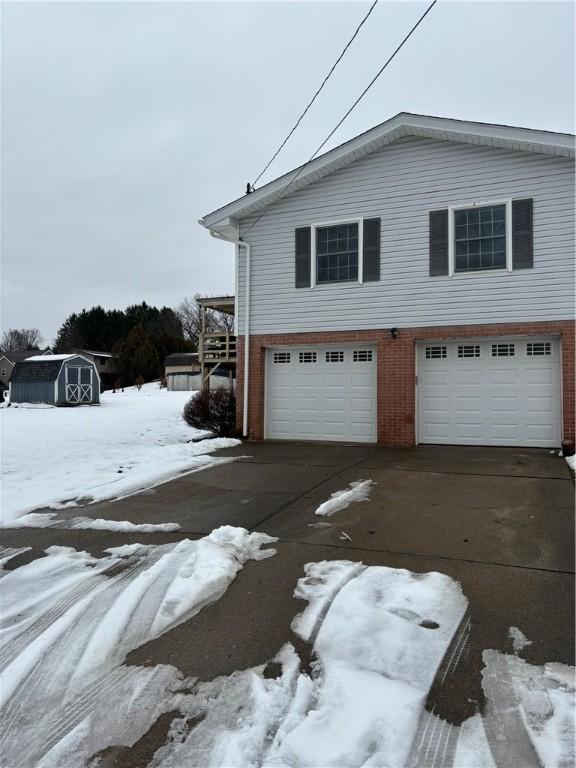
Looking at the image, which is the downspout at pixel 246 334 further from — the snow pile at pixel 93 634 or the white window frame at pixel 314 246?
the snow pile at pixel 93 634

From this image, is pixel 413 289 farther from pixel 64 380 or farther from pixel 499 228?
pixel 64 380

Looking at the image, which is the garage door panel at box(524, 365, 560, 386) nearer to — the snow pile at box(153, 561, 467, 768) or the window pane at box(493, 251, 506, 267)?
the window pane at box(493, 251, 506, 267)

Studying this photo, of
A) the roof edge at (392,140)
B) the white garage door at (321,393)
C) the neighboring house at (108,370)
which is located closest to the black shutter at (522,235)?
the roof edge at (392,140)

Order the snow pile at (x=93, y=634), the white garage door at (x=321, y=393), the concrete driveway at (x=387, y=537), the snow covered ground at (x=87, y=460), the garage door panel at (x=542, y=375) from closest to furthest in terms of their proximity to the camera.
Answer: the snow pile at (x=93, y=634), the concrete driveway at (x=387, y=537), the snow covered ground at (x=87, y=460), the garage door panel at (x=542, y=375), the white garage door at (x=321, y=393)

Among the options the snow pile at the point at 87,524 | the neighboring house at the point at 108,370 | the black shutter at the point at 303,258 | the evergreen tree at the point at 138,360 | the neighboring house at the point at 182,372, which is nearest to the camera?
the snow pile at the point at 87,524

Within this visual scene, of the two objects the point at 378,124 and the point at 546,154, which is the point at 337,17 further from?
the point at 546,154

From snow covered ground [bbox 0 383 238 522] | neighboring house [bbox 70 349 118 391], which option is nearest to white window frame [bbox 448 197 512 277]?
snow covered ground [bbox 0 383 238 522]

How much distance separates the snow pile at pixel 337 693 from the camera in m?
2.01

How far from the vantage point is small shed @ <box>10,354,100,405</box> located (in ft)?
86.5

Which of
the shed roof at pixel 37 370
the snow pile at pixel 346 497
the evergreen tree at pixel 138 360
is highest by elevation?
the evergreen tree at pixel 138 360

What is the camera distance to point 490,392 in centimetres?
983

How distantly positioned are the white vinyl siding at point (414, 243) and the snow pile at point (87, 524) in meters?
6.76

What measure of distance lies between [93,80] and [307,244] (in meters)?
6.01

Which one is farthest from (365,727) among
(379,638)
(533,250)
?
(533,250)
